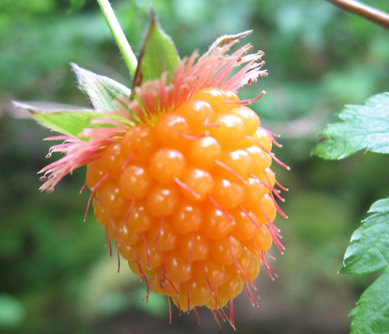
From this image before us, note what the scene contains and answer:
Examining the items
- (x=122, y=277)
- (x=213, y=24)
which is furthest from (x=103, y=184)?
(x=122, y=277)

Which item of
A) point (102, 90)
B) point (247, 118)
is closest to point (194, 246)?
point (247, 118)

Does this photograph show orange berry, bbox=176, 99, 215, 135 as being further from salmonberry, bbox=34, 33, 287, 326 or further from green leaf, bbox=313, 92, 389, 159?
green leaf, bbox=313, 92, 389, 159

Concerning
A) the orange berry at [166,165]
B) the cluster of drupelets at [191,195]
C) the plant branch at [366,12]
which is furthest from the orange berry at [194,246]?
the plant branch at [366,12]

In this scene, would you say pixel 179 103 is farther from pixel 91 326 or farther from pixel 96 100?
pixel 91 326

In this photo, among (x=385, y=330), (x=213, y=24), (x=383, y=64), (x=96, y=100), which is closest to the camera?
(x=385, y=330)

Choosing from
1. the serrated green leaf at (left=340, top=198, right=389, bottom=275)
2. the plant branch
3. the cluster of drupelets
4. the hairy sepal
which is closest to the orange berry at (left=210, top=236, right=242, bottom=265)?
the cluster of drupelets

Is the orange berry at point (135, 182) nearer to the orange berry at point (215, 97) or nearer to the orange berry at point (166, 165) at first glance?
the orange berry at point (166, 165)
